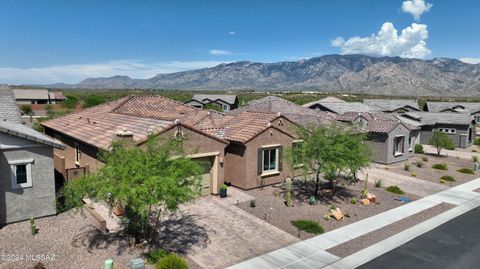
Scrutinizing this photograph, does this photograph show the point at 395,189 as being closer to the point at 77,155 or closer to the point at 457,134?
the point at 77,155

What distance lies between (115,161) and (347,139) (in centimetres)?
1255

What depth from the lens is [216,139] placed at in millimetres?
20797

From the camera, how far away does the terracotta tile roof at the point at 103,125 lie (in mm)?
19656

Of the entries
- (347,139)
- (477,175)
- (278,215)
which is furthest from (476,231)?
(477,175)

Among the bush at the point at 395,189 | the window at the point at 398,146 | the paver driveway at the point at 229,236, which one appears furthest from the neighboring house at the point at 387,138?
the paver driveway at the point at 229,236

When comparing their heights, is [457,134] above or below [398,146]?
above

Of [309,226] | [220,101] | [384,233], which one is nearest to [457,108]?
[220,101]

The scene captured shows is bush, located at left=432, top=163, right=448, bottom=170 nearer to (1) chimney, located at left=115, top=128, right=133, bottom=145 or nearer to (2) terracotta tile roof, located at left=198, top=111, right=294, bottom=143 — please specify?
(2) terracotta tile roof, located at left=198, top=111, right=294, bottom=143

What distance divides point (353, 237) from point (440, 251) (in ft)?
10.7

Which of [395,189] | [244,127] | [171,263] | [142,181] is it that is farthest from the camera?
[244,127]

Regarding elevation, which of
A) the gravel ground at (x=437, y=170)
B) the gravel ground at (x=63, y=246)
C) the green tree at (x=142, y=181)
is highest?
the green tree at (x=142, y=181)

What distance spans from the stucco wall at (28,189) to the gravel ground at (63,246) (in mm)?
467

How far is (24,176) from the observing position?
15.6 m

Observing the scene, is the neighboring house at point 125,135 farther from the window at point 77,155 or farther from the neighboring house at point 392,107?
the neighboring house at point 392,107
